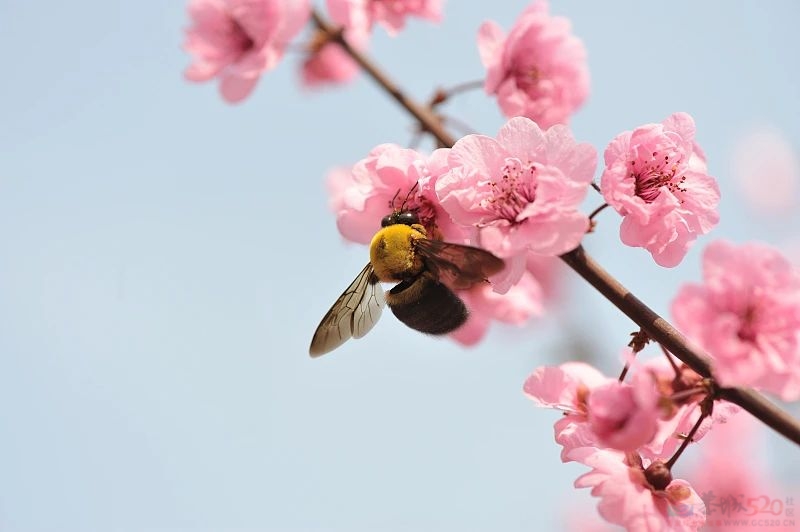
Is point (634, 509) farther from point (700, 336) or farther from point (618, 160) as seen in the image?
point (618, 160)

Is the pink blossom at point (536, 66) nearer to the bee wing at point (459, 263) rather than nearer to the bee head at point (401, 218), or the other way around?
the bee head at point (401, 218)

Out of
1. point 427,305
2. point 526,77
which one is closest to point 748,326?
point 427,305

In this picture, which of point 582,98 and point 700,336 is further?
point 582,98

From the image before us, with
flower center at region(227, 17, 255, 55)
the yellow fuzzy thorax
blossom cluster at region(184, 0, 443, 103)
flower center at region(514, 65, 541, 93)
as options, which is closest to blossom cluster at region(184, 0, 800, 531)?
the yellow fuzzy thorax

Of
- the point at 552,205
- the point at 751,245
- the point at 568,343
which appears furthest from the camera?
the point at 568,343

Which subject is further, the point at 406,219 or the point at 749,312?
the point at 406,219

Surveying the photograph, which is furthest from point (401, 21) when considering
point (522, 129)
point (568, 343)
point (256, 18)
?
point (568, 343)

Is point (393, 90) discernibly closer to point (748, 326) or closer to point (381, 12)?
point (381, 12)
